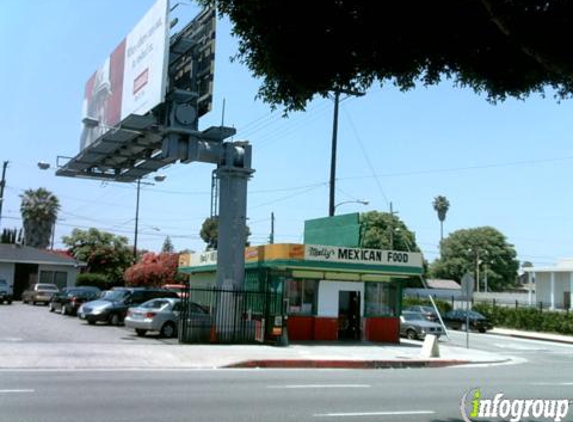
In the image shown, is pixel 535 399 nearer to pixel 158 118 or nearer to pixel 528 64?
pixel 528 64

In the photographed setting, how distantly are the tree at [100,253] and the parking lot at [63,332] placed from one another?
2863cm

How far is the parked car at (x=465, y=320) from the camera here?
42000 millimetres

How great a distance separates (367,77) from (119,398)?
6.48m

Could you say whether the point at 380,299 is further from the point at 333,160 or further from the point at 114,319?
the point at 114,319

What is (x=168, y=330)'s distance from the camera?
2502 cm

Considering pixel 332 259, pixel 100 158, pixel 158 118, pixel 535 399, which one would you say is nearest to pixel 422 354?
pixel 332 259

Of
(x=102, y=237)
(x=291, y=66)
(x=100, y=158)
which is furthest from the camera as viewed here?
(x=102, y=237)

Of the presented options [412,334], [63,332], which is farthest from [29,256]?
[412,334]

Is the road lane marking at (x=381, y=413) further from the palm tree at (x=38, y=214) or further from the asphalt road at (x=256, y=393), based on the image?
the palm tree at (x=38, y=214)

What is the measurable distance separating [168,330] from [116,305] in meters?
5.64

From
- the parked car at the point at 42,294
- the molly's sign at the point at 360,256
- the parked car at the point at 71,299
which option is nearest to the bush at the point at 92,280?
the parked car at the point at 42,294

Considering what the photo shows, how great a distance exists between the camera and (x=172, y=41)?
27.5 m

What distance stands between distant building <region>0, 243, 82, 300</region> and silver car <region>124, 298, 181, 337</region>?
3074 cm

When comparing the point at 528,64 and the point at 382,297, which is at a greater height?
the point at 528,64
